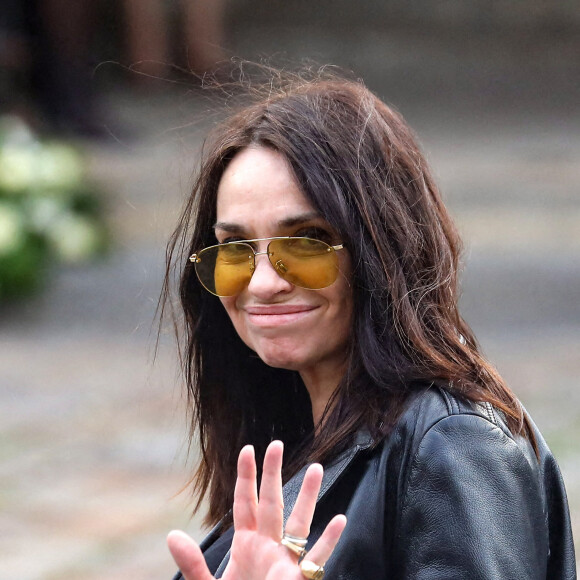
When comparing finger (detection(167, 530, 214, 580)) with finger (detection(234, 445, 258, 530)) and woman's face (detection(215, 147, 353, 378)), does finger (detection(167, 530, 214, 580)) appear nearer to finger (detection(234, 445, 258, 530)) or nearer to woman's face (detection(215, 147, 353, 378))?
finger (detection(234, 445, 258, 530))

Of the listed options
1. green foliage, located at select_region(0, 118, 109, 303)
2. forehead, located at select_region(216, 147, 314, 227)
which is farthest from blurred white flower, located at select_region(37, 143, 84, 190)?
forehead, located at select_region(216, 147, 314, 227)

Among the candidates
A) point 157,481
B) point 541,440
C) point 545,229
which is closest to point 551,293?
point 545,229

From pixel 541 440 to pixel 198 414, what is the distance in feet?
2.82

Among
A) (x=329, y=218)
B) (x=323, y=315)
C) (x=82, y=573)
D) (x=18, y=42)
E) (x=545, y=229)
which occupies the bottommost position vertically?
(x=82, y=573)

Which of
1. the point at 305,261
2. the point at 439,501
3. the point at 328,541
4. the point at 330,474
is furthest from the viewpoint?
the point at 305,261

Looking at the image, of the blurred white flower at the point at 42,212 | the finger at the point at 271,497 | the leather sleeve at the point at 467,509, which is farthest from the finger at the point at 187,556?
the blurred white flower at the point at 42,212

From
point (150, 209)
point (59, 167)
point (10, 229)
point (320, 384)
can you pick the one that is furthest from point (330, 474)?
point (150, 209)

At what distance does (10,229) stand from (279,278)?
22.7 ft

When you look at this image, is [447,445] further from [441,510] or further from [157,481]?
[157,481]

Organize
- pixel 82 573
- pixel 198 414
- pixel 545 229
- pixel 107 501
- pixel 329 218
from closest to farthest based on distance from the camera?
pixel 329 218, pixel 198 414, pixel 82 573, pixel 107 501, pixel 545 229

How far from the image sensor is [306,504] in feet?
5.47

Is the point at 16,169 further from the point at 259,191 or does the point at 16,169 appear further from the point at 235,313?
the point at 259,191

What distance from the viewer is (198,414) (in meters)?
2.57

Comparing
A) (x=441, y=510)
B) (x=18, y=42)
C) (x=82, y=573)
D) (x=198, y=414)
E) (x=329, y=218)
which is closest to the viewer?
(x=441, y=510)
